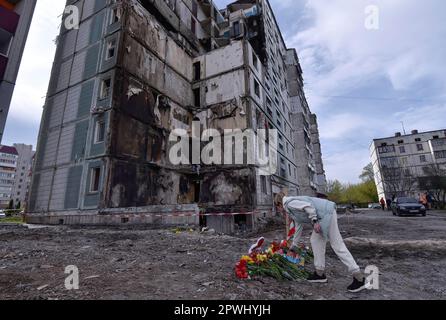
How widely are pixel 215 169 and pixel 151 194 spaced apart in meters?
5.13

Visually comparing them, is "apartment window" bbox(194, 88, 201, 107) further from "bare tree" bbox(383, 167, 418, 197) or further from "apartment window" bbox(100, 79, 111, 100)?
"bare tree" bbox(383, 167, 418, 197)

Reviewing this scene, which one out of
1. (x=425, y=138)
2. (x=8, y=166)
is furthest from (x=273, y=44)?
(x=8, y=166)

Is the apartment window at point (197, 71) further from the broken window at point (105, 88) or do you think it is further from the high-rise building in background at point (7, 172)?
the high-rise building in background at point (7, 172)

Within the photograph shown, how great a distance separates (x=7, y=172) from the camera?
7044 cm

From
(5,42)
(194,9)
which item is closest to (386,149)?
(194,9)

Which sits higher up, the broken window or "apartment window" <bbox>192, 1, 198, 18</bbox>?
"apartment window" <bbox>192, 1, 198, 18</bbox>

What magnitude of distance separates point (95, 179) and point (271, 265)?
1365 cm

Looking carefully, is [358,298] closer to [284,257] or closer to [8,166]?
[284,257]

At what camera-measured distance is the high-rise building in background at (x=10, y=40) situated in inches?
360

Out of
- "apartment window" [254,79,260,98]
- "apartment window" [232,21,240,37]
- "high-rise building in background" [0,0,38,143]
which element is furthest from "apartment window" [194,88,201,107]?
"high-rise building in background" [0,0,38,143]

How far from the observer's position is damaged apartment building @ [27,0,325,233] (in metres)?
14.0

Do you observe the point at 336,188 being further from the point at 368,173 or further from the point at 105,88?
the point at 105,88

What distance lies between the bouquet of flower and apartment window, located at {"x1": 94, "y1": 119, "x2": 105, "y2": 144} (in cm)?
1391

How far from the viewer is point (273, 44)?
3059 centimetres
